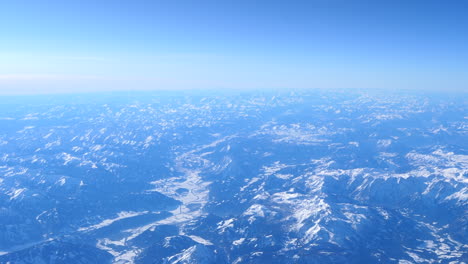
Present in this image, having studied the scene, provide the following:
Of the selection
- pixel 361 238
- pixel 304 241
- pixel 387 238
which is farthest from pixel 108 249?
pixel 387 238

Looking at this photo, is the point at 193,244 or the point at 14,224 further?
the point at 14,224

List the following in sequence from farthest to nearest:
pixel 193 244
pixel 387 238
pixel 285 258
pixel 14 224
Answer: pixel 14 224, pixel 387 238, pixel 193 244, pixel 285 258

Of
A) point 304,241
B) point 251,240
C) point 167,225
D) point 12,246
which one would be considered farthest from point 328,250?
point 12,246

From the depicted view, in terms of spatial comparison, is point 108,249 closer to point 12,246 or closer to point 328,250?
point 12,246

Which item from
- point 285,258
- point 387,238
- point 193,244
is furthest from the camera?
point 387,238

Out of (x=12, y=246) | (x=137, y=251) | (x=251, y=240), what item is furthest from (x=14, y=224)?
(x=251, y=240)

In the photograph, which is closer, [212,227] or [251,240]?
[251,240]

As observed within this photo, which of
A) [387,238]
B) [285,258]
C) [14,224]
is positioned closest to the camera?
[285,258]

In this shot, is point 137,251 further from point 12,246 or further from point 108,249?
point 12,246

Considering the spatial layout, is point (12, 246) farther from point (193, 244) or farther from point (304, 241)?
point (304, 241)
